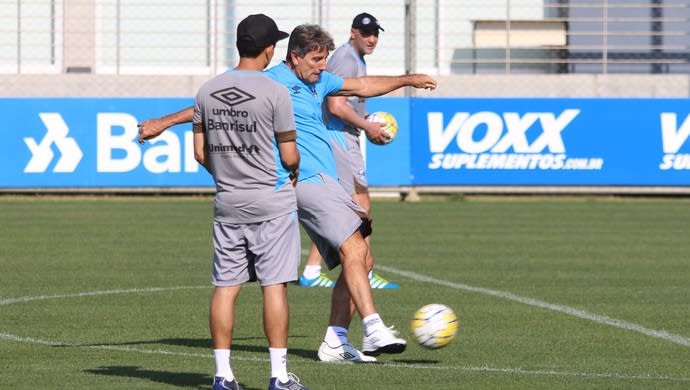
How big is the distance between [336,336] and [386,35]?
19.0m

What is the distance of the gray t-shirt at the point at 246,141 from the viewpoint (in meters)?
7.28

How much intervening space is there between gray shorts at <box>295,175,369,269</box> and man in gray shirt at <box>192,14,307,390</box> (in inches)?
45.0

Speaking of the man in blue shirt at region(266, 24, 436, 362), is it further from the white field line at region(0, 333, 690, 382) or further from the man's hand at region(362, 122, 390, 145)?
the man's hand at region(362, 122, 390, 145)

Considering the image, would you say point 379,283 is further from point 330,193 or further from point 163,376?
point 163,376

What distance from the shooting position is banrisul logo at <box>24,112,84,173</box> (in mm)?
22672

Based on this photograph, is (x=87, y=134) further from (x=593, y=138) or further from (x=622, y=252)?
(x=622, y=252)

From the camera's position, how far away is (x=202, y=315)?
35.5 feet

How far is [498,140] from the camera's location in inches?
916

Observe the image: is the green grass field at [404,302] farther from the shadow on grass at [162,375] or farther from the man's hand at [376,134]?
the man's hand at [376,134]

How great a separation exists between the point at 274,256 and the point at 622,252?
9.02 metres

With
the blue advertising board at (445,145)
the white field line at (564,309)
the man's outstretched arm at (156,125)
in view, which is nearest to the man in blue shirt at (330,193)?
the man's outstretched arm at (156,125)

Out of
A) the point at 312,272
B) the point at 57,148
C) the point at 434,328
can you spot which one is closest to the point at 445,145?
the point at 57,148

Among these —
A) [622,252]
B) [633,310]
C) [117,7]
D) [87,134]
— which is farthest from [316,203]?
[117,7]

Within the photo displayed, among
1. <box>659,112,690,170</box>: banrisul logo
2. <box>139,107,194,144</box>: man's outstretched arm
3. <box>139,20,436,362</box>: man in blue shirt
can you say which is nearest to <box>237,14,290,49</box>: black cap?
<box>139,107,194,144</box>: man's outstretched arm
